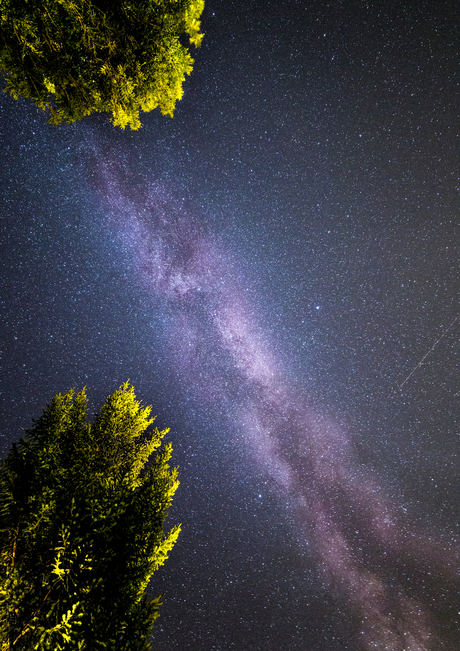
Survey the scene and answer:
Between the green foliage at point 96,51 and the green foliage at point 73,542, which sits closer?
the green foliage at point 96,51

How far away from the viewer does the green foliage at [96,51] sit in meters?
2.82

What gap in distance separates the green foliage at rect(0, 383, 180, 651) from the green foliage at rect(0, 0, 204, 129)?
5.01 meters

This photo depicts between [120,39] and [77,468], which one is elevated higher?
[120,39]

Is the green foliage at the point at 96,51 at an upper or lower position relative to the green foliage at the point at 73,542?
upper

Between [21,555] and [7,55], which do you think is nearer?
[7,55]

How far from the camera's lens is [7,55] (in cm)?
304

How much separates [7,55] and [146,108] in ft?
5.18

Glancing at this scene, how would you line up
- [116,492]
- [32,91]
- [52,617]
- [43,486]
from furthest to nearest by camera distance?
1. [116,492]
2. [43,486]
3. [52,617]
4. [32,91]

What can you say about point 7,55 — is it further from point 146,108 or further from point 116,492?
point 116,492

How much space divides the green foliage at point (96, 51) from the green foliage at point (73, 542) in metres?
5.01

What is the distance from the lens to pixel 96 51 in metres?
3.19

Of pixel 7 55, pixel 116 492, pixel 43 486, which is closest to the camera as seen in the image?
pixel 7 55

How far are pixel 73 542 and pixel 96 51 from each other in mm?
6927

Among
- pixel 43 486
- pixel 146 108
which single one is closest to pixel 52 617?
pixel 43 486
